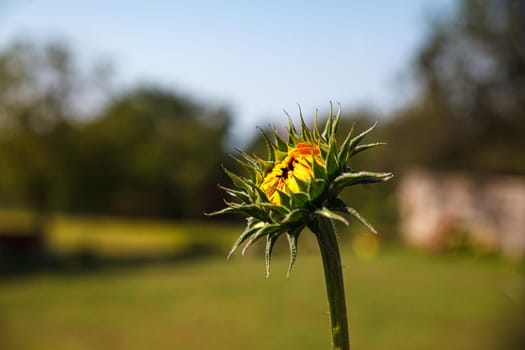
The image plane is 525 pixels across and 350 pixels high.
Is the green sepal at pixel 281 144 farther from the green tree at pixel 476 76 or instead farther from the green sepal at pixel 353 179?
Result: the green tree at pixel 476 76

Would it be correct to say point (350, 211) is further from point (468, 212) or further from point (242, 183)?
point (468, 212)

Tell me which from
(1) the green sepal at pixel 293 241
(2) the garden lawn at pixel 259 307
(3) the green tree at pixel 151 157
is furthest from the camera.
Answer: (3) the green tree at pixel 151 157

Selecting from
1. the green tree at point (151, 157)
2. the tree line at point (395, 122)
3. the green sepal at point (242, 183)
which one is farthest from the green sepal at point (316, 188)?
the green tree at point (151, 157)

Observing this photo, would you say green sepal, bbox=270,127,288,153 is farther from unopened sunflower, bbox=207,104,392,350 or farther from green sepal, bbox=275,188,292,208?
green sepal, bbox=275,188,292,208

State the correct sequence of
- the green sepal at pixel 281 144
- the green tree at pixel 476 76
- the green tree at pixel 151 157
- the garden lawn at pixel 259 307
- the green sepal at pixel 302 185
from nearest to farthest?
1. the green sepal at pixel 302 185
2. the green sepal at pixel 281 144
3. the garden lawn at pixel 259 307
4. the green tree at pixel 476 76
5. the green tree at pixel 151 157

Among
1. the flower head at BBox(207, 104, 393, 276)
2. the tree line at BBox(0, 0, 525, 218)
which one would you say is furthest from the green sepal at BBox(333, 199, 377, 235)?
the tree line at BBox(0, 0, 525, 218)

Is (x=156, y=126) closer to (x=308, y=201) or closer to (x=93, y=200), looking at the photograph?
(x=93, y=200)

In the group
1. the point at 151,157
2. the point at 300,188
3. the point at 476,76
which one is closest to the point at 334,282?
the point at 300,188
